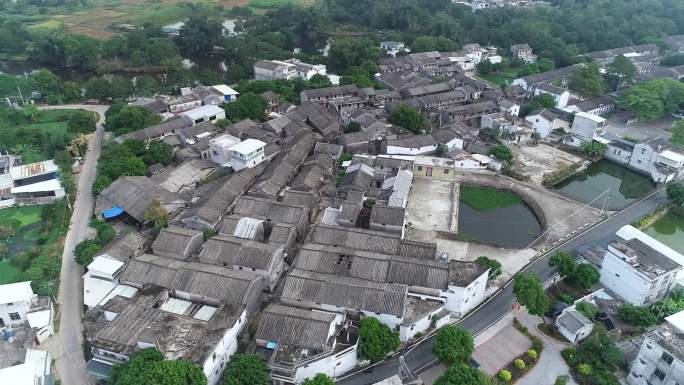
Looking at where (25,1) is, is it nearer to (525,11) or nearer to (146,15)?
(146,15)

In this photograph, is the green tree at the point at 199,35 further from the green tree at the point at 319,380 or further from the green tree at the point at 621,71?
the green tree at the point at 319,380

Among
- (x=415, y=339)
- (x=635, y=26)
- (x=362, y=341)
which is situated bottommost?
(x=415, y=339)

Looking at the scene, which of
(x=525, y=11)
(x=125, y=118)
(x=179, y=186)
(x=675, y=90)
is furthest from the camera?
(x=525, y=11)

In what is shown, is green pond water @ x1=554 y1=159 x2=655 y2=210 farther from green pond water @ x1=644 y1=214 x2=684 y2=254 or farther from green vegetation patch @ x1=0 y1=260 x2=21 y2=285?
green vegetation patch @ x1=0 y1=260 x2=21 y2=285

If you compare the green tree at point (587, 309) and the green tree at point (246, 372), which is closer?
the green tree at point (246, 372)

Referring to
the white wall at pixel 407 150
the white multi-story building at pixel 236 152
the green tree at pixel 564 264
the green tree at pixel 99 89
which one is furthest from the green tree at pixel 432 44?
the green tree at pixel 564 264

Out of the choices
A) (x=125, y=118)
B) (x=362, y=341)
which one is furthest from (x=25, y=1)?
(x=362, y=341)

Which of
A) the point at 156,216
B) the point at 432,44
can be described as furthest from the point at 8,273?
the point at 432,44
